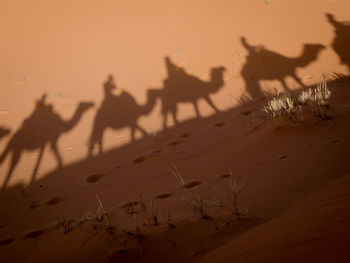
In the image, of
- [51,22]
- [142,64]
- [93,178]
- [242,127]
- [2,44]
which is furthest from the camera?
[51,22]

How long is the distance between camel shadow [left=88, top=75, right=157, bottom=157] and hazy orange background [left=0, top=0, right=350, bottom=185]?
0.21 meters

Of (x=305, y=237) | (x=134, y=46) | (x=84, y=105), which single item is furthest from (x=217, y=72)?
(x=305, y=237)

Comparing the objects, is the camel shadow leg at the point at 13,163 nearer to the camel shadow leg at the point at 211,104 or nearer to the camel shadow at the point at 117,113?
the camel shadow at the point at 117,113

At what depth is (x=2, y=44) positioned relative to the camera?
13305mm

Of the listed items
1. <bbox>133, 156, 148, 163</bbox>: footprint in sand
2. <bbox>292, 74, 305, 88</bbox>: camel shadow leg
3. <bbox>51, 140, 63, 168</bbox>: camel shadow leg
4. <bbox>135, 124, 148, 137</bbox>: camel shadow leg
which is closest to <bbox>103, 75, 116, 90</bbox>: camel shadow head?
<bbox>135, 124, 148, 137</bbox>: camel shadow leg

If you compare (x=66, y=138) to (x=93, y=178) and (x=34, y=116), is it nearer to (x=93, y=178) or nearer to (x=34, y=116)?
(x=34, y=116)

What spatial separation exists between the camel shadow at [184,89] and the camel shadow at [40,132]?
7.97ft

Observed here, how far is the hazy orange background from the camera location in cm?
828

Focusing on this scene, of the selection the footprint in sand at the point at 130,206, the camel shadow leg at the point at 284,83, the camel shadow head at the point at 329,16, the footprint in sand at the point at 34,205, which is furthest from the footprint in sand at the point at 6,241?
the camel shadow head at the point at 329,16

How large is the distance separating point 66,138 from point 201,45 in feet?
21.0

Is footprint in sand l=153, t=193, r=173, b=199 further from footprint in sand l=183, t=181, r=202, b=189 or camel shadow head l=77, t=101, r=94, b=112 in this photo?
camel shadow head l=77, t=101, r=94, b=112

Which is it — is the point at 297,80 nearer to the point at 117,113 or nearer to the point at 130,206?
the point at 117,113

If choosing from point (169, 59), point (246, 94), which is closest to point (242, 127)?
point (246, 94)

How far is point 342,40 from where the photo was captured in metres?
9.38
